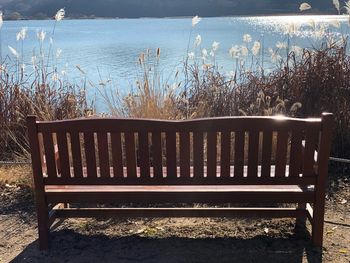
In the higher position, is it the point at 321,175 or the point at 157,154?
the point at 157,154

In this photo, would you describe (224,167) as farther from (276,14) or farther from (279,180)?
(276,14)

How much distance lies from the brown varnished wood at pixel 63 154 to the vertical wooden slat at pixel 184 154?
74cm

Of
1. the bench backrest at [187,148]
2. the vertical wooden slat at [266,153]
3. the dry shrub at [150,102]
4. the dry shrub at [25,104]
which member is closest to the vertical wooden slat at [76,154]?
the bench backrest at [187,148]

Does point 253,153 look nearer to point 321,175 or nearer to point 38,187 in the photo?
point 321,175

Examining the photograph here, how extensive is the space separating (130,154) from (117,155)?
9cm

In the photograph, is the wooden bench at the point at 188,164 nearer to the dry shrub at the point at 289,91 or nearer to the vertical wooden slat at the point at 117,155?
the vertical wooden slat at the point at 117,155

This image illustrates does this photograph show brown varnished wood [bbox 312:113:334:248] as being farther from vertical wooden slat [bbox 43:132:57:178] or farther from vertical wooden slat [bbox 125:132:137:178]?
vertical wooden slat [bbox 43:132:57:178]

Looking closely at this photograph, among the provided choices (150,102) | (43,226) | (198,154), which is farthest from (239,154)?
(150,102)

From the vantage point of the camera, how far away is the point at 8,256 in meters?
3.19

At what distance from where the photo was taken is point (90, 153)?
9.98 feet

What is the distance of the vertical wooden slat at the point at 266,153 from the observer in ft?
9.64

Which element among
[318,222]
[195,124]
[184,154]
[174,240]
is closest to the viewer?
[195,124]

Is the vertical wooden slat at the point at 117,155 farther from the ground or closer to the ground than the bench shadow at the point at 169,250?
farther from the ground

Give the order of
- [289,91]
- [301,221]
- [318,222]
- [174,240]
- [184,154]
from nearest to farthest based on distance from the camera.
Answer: [184,154]
[318,222]
[174,240]
[301,221]
[289,91]
